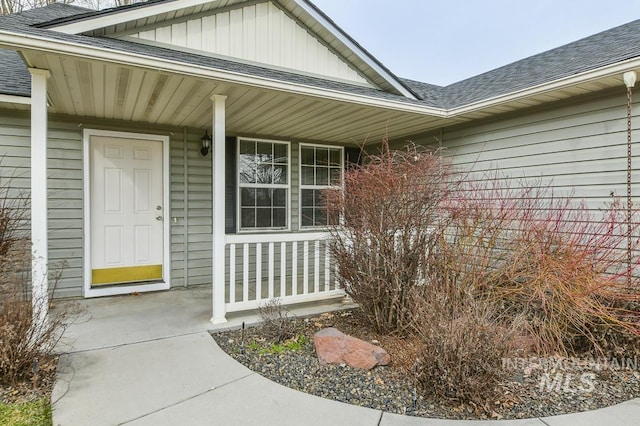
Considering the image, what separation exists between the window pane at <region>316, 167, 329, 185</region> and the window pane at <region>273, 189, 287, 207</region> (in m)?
0.75

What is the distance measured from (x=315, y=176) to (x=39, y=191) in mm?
4338

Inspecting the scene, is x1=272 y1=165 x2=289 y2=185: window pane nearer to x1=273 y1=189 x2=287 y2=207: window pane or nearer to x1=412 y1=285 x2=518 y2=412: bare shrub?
x1=273 y1=189 x2=287 y2=207: window pane

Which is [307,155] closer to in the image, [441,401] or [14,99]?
[14,99]

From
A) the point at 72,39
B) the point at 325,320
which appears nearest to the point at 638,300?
the point at 325,320

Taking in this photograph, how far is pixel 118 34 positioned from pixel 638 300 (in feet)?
18.5

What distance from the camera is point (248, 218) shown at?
6.09m

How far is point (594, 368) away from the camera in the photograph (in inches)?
118

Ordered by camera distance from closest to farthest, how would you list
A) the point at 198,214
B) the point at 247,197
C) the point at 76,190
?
the point at 76,190
the point at 198,214
the point at 247,197

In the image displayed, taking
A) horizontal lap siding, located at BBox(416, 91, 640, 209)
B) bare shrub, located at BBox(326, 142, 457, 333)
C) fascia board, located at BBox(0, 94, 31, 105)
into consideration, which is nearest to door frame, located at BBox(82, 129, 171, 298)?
fascia board, located at BBox(0, 94, 31, 105)

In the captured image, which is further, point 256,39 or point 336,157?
point 336,157

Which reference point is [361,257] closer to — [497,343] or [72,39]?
[497,343]

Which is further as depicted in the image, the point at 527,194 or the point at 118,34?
the point at 527,194

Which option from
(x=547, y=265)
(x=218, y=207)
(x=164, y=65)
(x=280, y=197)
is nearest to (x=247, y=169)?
(x=280, y=197)

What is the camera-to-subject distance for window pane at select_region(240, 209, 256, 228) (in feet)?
19.8
